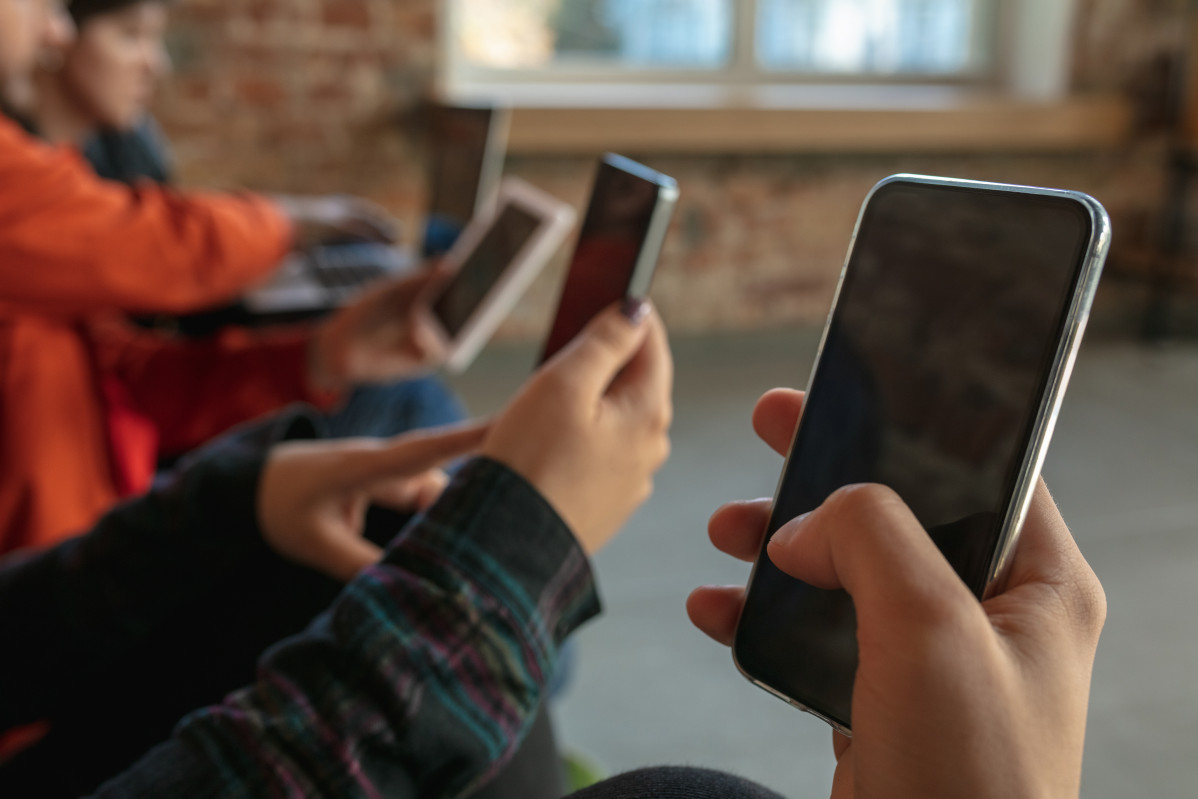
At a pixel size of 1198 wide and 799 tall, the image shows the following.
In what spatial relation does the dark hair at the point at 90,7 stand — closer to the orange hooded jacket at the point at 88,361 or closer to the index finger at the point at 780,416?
the orange hooded jacket at the point at 88,361

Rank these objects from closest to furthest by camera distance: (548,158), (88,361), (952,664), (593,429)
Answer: (952,664), (593,429), (88,361), (548,158)

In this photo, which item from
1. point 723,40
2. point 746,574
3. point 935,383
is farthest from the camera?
point 723,40

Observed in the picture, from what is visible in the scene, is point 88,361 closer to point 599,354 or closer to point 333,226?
point 333,226

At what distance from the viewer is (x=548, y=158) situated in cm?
277

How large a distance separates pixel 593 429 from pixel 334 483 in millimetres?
174

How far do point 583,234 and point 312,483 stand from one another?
0.81 ft

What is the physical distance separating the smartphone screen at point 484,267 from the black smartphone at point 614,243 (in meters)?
Result: 0.46

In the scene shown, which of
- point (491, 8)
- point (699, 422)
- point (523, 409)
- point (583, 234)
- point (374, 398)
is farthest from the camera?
point (491, 8)

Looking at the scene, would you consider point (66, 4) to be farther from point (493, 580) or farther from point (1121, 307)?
point (1121, 307)

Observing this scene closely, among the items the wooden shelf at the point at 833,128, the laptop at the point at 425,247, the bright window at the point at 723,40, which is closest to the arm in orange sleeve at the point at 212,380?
the laptop at the point at 425,247

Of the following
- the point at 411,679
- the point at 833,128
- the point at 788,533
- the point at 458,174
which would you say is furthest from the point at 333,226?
the point at 833,128

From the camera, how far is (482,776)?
1.36ft

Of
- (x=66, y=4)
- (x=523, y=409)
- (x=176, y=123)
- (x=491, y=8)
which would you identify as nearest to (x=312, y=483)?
(x=523, y=409)

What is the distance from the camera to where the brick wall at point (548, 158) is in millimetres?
2432
